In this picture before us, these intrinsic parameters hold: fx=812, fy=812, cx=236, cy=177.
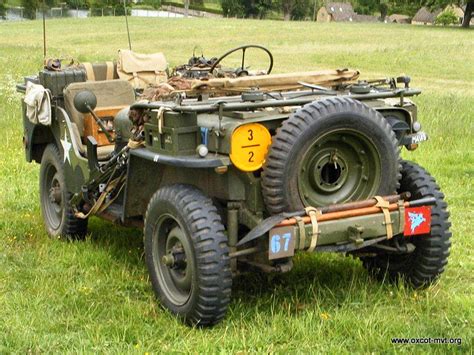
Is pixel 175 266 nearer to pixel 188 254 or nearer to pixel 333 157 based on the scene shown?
pixel 188 254

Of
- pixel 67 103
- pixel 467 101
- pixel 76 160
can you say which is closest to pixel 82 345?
pixel 76 160

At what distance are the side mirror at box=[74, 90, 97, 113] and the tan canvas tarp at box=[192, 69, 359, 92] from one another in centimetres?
134

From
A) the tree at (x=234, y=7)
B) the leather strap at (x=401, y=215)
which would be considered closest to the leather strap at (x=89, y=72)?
the leather strap at (x=401, y=215)

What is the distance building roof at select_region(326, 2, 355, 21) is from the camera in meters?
106

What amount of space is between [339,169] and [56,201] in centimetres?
311

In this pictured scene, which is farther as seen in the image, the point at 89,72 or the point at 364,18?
the point at 364,18

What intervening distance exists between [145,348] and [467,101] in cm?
1232

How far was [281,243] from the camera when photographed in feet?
15.3

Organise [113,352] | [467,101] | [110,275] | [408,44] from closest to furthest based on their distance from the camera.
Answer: [113,352] → [110,275] → [467,101] → [408,44]

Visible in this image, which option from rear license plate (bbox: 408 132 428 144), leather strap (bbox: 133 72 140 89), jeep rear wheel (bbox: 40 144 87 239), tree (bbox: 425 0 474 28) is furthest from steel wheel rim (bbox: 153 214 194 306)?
tree (bbox: 425 0 474 28)

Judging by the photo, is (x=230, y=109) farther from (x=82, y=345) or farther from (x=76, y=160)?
(x=76, y=160)

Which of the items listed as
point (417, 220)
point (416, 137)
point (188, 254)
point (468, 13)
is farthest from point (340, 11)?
point (188, 254)

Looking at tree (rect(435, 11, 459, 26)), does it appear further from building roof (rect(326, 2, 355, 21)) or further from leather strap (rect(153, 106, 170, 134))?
leather strap (rect(153, 106, 170, 134))

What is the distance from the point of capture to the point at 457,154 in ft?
34.4
